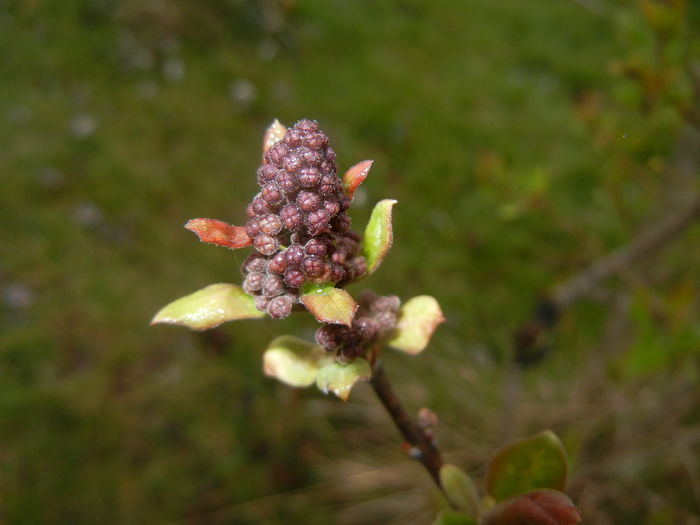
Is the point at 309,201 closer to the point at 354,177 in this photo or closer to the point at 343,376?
the point at 354,177

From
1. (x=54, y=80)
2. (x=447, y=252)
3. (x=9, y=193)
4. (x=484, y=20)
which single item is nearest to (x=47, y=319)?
(x=9, y=193)

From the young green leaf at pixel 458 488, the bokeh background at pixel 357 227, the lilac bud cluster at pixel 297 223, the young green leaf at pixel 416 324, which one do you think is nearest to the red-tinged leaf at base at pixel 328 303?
the lilac bud cluster at pixel 297 223

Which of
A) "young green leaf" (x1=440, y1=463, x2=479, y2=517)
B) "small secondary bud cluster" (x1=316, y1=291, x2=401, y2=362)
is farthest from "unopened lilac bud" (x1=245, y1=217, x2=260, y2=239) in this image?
"young green leaf" (x1=440, y1=463, x2=479, y2=517)

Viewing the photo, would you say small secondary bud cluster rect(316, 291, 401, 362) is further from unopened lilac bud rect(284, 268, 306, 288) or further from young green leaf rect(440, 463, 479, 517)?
young green leaf rect(440, 463, 479, 517)

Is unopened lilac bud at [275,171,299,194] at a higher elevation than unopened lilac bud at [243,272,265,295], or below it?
higher

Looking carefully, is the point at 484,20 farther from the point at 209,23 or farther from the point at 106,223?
the point at 106,223
